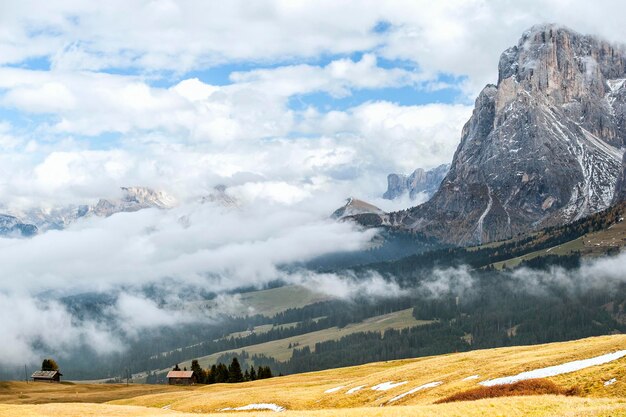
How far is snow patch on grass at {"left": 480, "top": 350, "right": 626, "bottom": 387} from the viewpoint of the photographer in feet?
225

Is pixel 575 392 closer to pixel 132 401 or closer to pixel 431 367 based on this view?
pixel 431 367

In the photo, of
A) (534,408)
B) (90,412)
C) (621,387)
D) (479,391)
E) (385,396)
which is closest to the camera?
(534,408)

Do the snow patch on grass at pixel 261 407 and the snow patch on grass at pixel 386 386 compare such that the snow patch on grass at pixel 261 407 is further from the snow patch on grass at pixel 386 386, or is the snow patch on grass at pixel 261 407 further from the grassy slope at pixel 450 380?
the snow patch on grass at pixel 386 386

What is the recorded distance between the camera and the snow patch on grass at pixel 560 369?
225 feet

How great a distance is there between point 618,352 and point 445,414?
3114 cm

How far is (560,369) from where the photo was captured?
7031cm

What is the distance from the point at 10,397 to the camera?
172m

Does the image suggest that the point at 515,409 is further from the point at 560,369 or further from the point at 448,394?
the point at 560,369

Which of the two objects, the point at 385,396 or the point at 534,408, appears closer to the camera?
the point at 534,408

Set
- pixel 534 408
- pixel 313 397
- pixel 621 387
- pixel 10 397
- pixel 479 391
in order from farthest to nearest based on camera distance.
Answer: pixel 10 397
pixel 313 397
pixel 479 391
pixel 621 387
pixel 534 408

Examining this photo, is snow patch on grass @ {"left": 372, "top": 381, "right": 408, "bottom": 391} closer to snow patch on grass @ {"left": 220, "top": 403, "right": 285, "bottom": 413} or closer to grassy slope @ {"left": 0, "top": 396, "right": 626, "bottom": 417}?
snow patch on grass @ {"left": 220, "top": 403, "right": 285, "bottom": 413}

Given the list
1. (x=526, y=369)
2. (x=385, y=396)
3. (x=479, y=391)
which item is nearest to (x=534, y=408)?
(x=479, y=391)

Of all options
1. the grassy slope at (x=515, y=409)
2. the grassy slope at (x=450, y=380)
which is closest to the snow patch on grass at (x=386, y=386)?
the grassy slope at (x=450, y=380)

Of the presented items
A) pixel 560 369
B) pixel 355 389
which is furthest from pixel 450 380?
pixel 355 389
